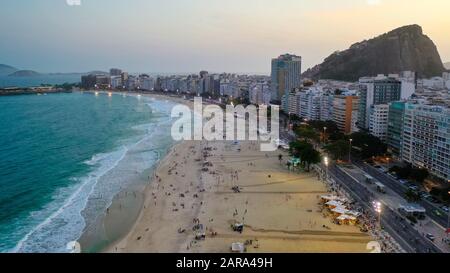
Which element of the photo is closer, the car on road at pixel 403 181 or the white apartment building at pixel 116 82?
the car on road at pixel 403 181

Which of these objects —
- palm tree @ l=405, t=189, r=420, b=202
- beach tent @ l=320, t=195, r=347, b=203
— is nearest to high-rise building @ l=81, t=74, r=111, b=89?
beach tent @ l=320, t=195, r=347, b=203

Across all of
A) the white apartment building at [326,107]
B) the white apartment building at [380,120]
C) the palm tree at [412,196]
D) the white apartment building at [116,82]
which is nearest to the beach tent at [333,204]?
the palm tree at [412,196]

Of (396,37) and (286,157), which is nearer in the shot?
(286,157)

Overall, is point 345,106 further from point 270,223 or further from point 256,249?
point 256,249

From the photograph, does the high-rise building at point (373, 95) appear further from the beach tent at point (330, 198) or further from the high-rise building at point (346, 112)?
the beach tent at point (330, 198)

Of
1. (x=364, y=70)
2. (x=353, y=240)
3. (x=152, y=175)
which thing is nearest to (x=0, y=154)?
(x=152, y=175)

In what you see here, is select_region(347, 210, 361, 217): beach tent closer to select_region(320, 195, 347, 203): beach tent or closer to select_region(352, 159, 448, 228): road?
select_region(320, 195, 347, 203): beach tent
